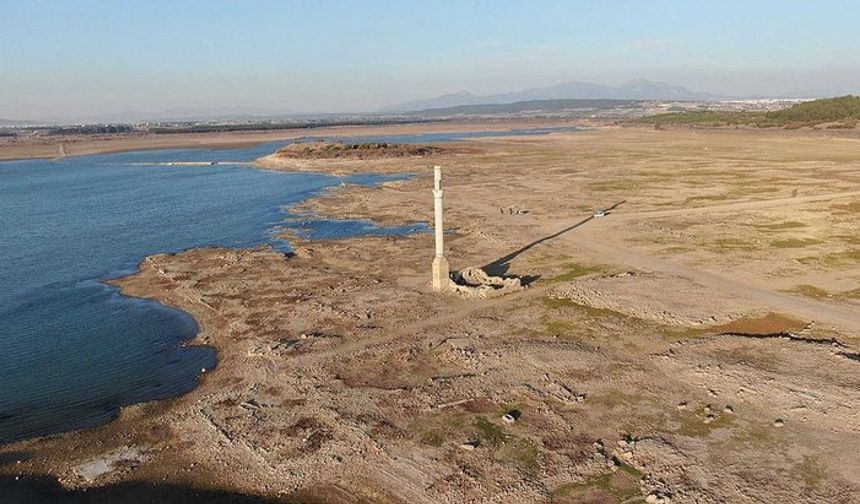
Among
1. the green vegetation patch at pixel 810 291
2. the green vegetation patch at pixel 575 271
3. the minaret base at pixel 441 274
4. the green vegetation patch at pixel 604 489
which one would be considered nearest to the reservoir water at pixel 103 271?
the minaret base at pixel 441 274

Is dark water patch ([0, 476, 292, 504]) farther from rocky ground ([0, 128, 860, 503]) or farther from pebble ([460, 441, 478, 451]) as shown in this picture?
pebble ([460, 441, 478, 451])

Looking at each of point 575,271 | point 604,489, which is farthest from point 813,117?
point 604,489

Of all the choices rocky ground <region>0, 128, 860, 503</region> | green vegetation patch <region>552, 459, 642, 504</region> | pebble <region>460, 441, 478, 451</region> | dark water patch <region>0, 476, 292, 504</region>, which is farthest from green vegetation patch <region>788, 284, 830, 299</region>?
dark water patch <region>0, 476, 292, 504</region>

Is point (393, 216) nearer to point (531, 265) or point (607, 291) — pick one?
point (531, 265)

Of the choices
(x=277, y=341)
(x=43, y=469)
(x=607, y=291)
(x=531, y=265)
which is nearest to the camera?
(x=43, y=469)

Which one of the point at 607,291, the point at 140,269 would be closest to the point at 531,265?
the point at 607,291

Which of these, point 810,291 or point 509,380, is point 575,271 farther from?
point 509,380
